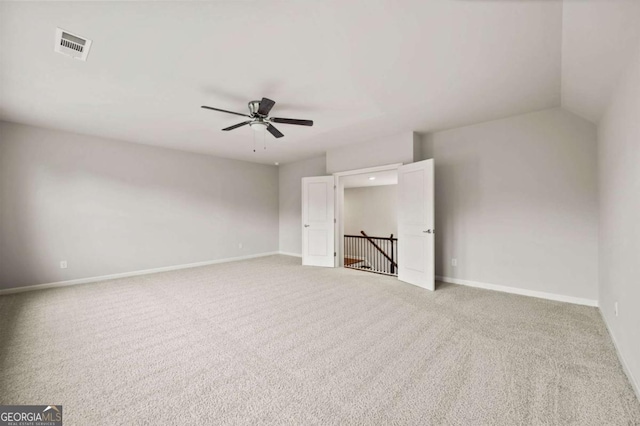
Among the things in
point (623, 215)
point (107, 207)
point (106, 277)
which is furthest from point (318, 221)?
point (623, 215)

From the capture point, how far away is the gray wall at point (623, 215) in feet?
5.88

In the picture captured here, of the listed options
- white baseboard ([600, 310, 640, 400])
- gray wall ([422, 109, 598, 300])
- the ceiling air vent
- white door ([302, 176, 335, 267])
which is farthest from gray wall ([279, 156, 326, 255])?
white baseboard ([600, 310, 640, 400])

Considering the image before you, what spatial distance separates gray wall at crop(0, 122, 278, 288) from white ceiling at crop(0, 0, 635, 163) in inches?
26.7

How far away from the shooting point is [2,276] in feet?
12.9

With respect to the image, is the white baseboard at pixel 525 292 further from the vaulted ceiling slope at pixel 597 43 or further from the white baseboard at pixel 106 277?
the white baseboard at pixel 106 277

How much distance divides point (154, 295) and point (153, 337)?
155cm

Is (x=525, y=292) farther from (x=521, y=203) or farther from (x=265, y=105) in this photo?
(x=265, y=105)

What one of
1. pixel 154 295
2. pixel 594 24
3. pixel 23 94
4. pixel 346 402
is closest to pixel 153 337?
pixel 154 295

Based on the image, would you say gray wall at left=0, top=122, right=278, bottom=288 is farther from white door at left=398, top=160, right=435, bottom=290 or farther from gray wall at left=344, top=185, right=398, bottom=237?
gray wall at left=344, top=185, right=398, bottom=237

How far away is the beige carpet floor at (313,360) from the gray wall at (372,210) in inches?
240

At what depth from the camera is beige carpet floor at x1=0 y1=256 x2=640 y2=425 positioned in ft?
5.30

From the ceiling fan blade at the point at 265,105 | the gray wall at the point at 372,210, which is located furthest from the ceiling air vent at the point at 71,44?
the gray wall at the point at 372,210

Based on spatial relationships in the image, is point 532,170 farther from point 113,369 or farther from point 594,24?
point 113,369

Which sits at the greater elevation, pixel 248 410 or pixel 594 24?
pixel 594 24
